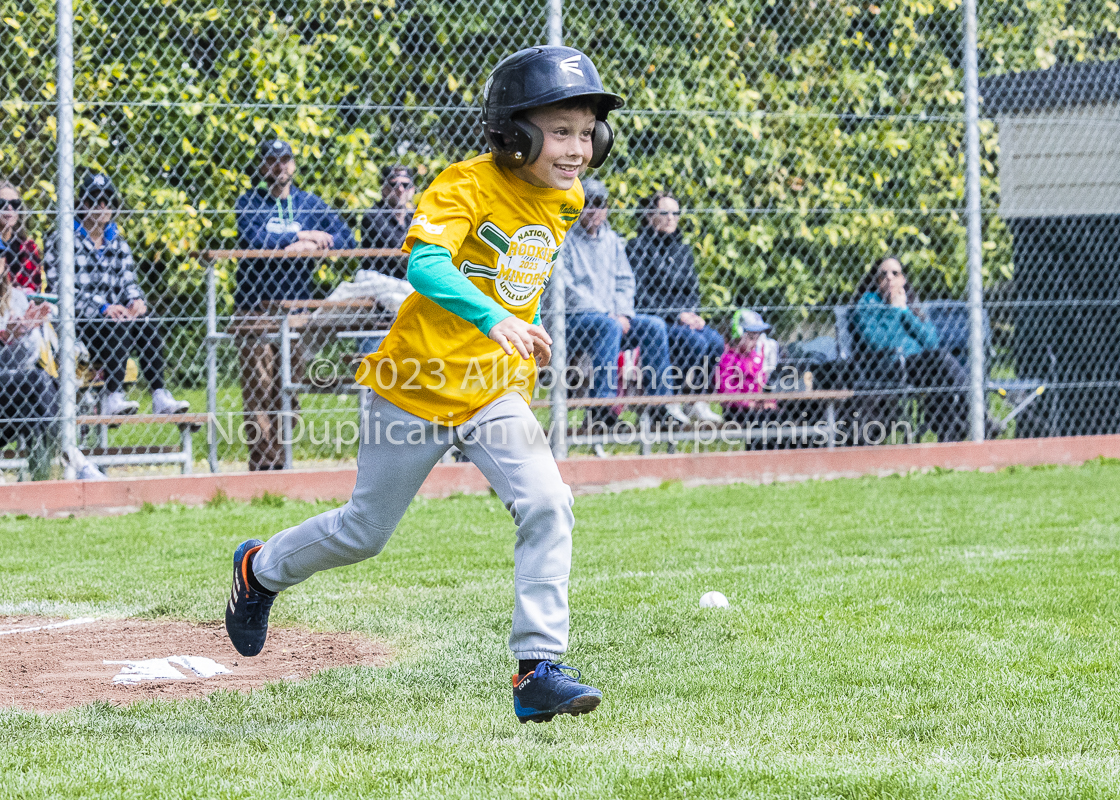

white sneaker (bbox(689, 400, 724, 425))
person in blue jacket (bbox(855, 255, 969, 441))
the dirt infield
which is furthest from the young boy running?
person in blue jacket (bbox(855, 255, 969, 441))

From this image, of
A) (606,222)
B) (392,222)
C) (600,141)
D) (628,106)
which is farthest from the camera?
(628,106)

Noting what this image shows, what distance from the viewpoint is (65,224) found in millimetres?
7891

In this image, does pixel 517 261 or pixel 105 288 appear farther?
pixel 105 288

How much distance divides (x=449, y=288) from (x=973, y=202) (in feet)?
24.2

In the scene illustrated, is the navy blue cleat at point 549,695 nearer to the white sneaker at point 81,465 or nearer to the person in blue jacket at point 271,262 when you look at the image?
the white sneaker at point 81,465

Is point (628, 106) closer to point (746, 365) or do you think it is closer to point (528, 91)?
point (746, 365)

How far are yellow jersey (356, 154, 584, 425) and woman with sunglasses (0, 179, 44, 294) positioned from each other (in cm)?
512

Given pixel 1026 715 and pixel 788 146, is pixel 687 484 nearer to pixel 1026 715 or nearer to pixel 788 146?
pixel 788 146

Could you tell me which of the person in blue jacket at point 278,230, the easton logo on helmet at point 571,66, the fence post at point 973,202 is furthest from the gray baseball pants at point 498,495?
the fence post at point 973,202

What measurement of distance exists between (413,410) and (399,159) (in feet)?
22.3

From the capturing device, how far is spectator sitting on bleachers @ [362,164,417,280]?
346 inches

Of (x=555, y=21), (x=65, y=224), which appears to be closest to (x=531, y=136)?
(x=65, y=224)

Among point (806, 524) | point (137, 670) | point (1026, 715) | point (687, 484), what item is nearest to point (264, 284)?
point (687, 484)

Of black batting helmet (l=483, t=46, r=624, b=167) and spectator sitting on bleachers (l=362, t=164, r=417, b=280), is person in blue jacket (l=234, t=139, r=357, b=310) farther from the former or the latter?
black batting helmet (l=483, t=46, r=624, b=167)
